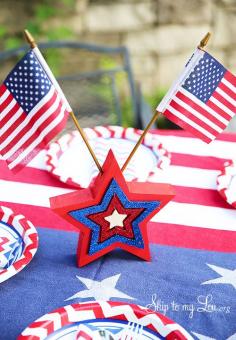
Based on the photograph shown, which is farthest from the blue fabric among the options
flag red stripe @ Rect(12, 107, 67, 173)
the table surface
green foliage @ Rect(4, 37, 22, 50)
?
green foliage @ Rect(4, 37, 22, 50)

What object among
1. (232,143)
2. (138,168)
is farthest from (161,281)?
(232,143)

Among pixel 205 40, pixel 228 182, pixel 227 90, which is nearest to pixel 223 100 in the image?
pixel 227 90

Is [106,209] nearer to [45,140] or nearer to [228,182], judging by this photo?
[45,140]

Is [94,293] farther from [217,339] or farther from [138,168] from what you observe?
[138,168]

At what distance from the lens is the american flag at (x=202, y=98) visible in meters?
1.27

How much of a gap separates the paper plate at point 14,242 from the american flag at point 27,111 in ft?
0.43

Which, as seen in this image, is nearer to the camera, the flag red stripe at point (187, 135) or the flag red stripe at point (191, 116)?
the flag red stripe at point (191, 116)

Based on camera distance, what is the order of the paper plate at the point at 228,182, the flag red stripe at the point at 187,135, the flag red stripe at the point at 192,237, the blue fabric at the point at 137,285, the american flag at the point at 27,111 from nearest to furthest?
the blue fabric at the point at 137,285 → the american flag at the point at 27,111 → the flag red stripe at the point at 192,237 → the paper plate at the point at 228,182 → the flag red stripe at the point at 187,135

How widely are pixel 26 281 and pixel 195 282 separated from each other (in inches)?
14.1

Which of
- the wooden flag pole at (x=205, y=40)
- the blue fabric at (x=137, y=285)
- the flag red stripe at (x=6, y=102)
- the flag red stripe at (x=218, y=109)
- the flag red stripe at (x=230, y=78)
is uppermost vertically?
the wooden flag pole at (x=205, y=40)

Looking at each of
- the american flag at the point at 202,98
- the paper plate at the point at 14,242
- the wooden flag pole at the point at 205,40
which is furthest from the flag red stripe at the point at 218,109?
the paper plate at the point at 14,242

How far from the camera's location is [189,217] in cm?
146

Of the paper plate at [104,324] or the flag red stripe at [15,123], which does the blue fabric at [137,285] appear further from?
the flag red stripe at [15,123]

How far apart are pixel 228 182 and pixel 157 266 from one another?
36 centimetres
